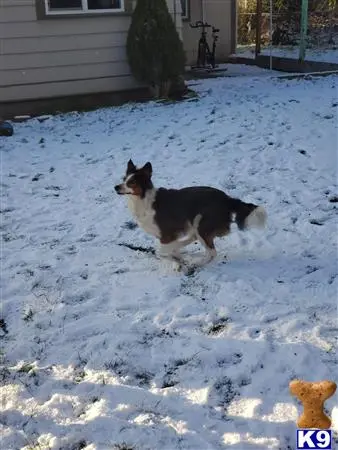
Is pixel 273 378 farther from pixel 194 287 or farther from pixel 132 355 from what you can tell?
pixel 194 287

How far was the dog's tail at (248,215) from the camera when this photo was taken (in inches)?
174

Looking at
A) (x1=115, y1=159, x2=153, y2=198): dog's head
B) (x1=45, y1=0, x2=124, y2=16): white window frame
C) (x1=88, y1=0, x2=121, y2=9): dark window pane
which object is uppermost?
(x1=88, y1=0, x2=121, y2=9): dark window pane

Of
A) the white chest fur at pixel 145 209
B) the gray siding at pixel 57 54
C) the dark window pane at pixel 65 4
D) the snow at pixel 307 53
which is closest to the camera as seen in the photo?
the white chest fur at pixel 145 209

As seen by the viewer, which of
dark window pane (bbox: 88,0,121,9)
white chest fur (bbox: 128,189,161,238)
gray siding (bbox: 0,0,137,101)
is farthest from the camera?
dark window pane (bbox: 88,0,121,9)

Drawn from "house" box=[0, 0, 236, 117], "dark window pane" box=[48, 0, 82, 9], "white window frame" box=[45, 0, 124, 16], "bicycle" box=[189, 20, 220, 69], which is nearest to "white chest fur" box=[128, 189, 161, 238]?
"house" box=[0, 0, 236, 117]

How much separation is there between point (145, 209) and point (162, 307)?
0.97m

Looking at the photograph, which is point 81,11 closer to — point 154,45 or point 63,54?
point 63,54

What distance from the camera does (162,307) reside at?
4062mm

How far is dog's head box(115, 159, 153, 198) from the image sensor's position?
4.50m

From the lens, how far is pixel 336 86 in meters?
11.2

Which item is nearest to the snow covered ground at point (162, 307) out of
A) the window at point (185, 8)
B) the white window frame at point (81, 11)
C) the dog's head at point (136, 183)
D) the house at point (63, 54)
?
the dog's head at point (136, 183)

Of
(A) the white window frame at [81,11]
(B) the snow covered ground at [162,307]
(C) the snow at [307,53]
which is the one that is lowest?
(B) the snow covered ground at [162,307]

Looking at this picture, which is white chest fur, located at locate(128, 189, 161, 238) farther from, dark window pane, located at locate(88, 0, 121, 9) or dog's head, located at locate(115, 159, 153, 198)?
dark window pane, located at locate(88, 0, 121, 9)

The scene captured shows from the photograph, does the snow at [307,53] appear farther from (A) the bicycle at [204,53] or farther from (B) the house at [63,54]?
(B) the house at [63,54]
